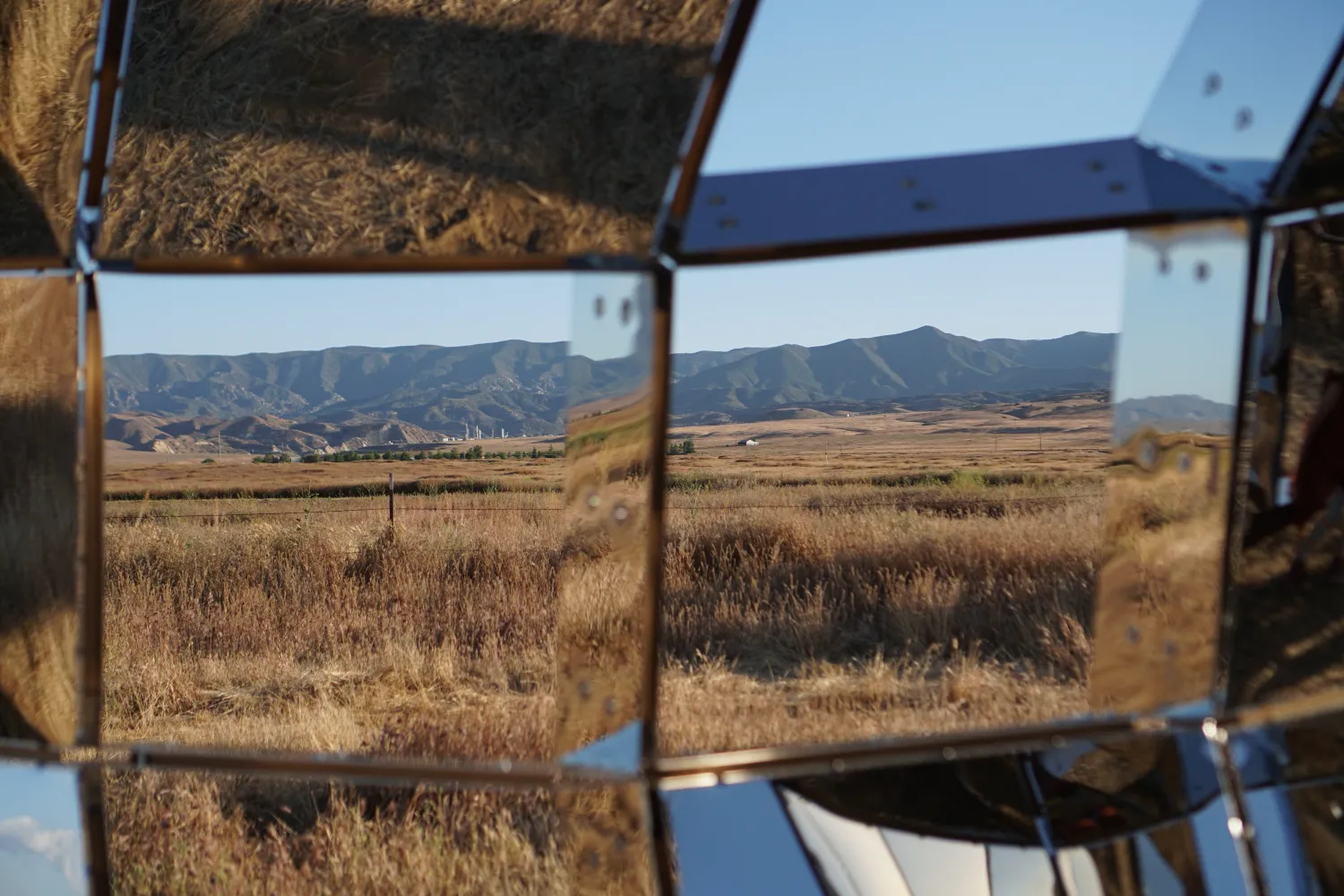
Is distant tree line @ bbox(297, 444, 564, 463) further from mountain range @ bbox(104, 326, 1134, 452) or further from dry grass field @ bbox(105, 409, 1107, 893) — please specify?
dry grass field @ bbox(105, 409, 1107, 893)

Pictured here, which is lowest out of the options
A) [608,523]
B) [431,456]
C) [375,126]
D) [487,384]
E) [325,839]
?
Answer: [325,839]

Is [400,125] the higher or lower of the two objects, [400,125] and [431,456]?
the lower

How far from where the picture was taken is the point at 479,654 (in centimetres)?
813

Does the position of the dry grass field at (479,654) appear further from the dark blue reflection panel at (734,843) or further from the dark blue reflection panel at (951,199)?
the dark blue reflection panel at (951,199)

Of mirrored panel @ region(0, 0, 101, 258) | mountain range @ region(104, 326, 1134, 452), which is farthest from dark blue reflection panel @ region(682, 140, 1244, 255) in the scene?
mountain range @ region(104, 326, 1134, 452)

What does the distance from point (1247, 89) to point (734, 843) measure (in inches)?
47.2

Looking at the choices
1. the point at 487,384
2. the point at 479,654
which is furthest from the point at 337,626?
the point at 487,384

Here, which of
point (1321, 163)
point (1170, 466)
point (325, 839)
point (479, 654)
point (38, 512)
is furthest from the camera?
point (479, 654)

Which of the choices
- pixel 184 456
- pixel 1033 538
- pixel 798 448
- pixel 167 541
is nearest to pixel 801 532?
pixel 1033 538

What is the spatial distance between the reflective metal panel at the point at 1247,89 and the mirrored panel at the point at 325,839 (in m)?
1.85

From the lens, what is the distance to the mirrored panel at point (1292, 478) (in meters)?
1.48

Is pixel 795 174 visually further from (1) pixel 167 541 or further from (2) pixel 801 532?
(1) pixel 167 541

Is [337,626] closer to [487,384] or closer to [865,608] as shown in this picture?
[865,608]

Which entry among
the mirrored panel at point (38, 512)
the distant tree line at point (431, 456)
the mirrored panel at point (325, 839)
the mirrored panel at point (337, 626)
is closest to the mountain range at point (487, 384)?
the distant tree line at point (431, 456)
